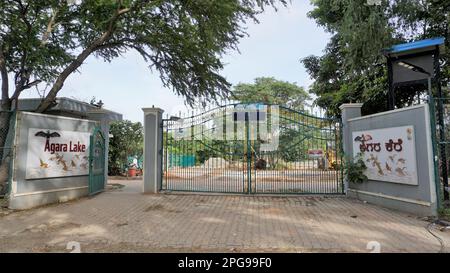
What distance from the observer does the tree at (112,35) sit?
34.4 feet

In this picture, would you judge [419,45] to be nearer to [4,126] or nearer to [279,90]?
[4,126]

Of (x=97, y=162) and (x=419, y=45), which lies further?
(x=97, y=162)

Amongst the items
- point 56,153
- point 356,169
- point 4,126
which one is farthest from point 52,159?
point 356,169

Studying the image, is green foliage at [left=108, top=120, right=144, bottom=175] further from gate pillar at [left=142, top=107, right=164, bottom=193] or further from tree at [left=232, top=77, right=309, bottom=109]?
tree at [left=232, top=77, right=309, bottom=109]

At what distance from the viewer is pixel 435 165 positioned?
7090 millimetres

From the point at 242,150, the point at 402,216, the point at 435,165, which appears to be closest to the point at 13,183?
the point at 242,150

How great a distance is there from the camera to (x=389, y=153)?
827cm

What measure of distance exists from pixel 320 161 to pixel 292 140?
4.72 ft

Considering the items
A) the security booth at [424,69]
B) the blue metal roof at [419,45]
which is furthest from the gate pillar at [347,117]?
the blue metal roof at [419,45]

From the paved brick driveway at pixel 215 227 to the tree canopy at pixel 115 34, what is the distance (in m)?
5.20

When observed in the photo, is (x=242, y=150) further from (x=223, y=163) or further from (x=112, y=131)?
(x=112, y=131)

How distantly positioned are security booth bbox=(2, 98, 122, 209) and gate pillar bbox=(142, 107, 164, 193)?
1.73 meters

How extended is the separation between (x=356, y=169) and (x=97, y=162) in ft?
28.2

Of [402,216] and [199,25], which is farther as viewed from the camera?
[199,25]
